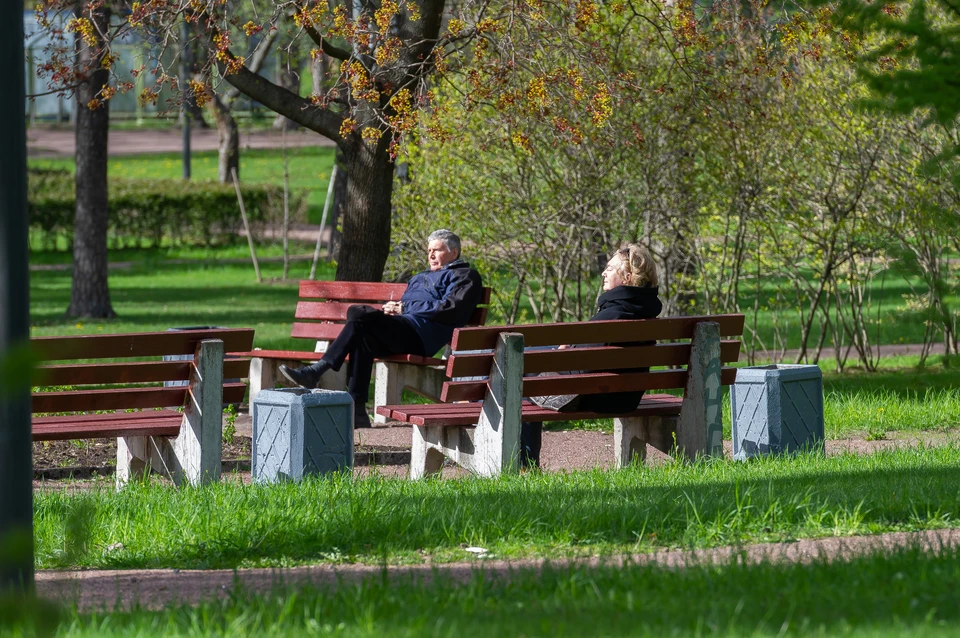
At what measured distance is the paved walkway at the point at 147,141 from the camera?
5397 centimetres

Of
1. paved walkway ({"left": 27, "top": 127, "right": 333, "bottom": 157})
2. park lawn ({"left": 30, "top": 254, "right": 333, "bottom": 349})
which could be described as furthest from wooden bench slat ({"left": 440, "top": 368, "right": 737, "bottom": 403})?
paved walkway ({"left": 27, "top": 127, "right": 333, "bottom": 157})

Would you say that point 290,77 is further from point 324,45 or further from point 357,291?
point 357,291

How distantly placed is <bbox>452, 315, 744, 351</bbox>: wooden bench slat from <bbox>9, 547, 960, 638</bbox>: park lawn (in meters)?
2.25

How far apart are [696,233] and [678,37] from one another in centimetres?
231

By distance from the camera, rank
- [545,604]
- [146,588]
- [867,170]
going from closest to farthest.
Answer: [545,604]
[146,588]
[867,170]

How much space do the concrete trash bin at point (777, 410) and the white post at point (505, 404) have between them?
4.45 ft

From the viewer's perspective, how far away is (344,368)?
392 inches

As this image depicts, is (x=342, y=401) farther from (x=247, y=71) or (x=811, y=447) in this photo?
(x=247, y=71)

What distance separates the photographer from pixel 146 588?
4.43 meters

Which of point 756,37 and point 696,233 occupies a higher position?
point 756,37

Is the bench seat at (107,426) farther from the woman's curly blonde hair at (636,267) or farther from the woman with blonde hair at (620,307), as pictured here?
the woman's curly blonde hair at (636,267)

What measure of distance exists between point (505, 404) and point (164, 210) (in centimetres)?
2420

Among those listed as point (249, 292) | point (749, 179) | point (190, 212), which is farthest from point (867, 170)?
point (190, 212)

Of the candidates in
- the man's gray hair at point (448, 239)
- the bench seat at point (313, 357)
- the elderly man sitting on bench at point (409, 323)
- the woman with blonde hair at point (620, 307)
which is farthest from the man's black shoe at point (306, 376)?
the woman with blonde hair at point (620, 307)
